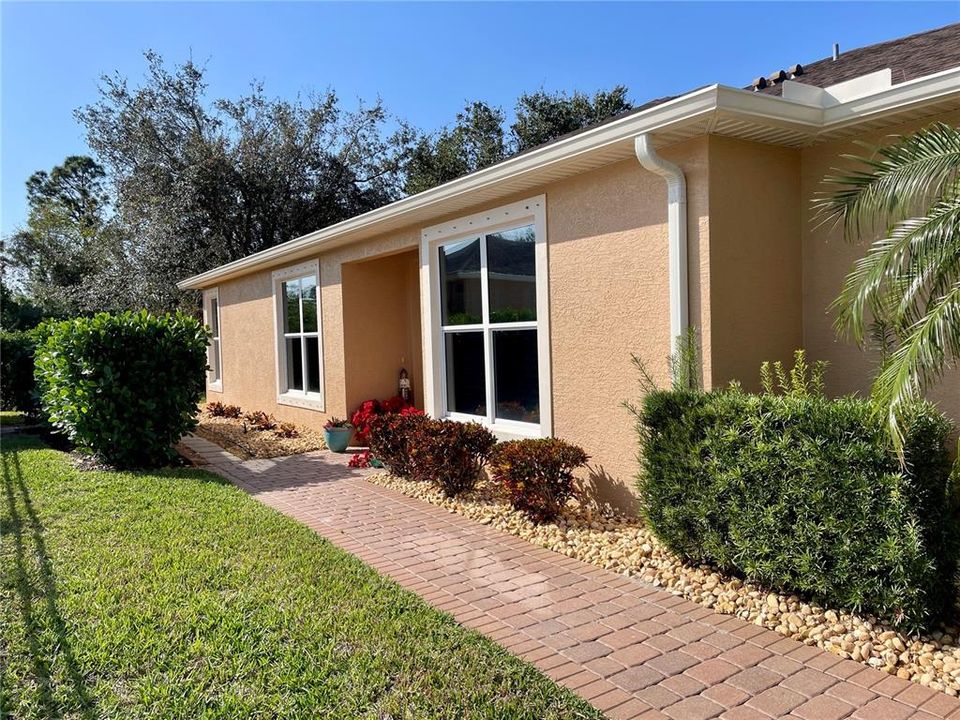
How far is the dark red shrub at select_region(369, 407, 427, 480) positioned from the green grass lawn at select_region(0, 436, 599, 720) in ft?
7.01

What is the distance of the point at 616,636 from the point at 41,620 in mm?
3609

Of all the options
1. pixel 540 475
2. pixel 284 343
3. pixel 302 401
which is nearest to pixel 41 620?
pixel 540 475

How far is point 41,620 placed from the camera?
13.9ft

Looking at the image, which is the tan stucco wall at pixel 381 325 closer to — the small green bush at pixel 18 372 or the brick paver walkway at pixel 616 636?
the brick paver walkway at pixel 616 636

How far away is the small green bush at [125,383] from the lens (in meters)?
8.84

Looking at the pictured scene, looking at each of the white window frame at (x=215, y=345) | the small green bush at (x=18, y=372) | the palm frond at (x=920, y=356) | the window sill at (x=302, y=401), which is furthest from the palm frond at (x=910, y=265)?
the small green bush at (x=18, y=372)

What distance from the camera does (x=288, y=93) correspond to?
79.4 feet

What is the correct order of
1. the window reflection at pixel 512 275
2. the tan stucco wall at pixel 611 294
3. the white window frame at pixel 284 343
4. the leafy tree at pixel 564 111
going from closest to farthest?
the tan stucco wall at pixel 611 294 → the window reflection at pixel 512 275 → the white window frame at pixel 284 343 → the leafy tree at pixel 564 111

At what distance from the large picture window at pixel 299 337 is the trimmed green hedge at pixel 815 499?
809cm

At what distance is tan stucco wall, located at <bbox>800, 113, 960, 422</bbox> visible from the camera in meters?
5.48

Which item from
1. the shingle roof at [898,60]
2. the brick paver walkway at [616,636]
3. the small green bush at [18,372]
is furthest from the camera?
the small green bush at [18,372]

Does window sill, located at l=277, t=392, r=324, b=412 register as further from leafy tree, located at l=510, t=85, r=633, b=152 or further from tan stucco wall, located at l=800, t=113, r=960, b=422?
leafy tree, located at l=510, t=85, r=633, b=152

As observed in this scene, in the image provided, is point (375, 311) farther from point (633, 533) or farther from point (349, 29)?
point (633, 533)

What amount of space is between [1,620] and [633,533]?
460cm
